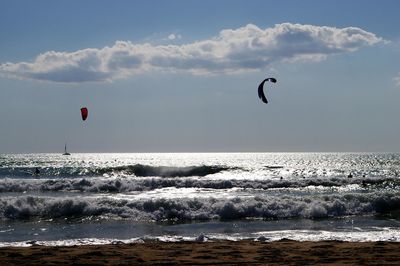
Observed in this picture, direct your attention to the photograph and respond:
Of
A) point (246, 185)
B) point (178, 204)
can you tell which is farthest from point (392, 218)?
point (246, 185)

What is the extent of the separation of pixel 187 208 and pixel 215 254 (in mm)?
8228

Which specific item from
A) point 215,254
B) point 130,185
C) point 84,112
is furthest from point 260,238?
point 130,185

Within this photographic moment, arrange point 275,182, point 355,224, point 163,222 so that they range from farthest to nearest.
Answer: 1. point 275,182
2. point 163,222
3. point 355,224

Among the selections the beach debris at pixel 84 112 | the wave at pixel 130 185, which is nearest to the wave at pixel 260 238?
the beach debris at pixel 84 112

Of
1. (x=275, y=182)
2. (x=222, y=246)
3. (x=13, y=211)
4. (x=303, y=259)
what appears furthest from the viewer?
(x=275, y=182)

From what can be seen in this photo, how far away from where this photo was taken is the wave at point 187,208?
16656 millimetres

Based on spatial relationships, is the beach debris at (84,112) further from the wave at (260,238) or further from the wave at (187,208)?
the wave at (260,238)

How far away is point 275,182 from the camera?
34.8 m

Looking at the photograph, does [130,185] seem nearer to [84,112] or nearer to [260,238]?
[84,112]

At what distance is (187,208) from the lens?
17109 mm

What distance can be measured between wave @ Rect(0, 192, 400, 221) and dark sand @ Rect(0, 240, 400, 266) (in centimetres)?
630

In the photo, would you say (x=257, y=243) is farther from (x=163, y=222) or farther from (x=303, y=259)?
(x=163, y=222)

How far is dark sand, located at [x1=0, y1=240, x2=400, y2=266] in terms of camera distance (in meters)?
8.27

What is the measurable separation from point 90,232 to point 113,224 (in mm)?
1734
